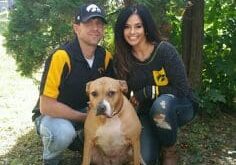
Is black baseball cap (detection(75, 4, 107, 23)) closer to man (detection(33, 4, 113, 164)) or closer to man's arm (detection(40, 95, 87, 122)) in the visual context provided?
man (detection(33, 4, 113, 164))

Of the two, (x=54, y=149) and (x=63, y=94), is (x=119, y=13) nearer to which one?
(x=63, y=94)

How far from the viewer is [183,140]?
5418 millimetres

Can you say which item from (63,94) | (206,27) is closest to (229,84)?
(206,27)

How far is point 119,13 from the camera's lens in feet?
14.5

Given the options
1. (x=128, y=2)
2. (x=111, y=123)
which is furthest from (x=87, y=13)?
(x=111, y=123)

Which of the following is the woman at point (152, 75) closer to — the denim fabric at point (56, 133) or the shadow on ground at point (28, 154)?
the denim fabric at point (56, 133)

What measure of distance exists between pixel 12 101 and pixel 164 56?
144 inches

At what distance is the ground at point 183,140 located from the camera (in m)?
5.01

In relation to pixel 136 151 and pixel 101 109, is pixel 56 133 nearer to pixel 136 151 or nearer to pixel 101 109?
pixel 101 109

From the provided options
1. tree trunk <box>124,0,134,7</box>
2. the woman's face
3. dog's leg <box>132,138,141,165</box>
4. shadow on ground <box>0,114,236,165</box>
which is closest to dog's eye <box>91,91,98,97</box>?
dog's leg <box>132,138,141,165</box>

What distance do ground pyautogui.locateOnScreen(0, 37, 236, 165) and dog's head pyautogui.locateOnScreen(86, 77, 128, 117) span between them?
1.11 meters

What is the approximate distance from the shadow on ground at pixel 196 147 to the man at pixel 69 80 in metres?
0.72

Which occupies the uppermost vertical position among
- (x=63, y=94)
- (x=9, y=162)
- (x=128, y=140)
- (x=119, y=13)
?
(x=119, y=13)

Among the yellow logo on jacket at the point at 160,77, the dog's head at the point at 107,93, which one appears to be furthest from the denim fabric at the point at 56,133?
the yellow logo on jacket at the point at 160,77
